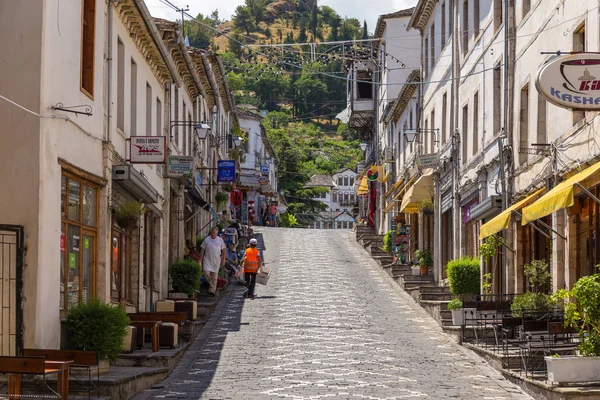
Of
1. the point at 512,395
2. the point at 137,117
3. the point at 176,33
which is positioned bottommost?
the point at 512,395

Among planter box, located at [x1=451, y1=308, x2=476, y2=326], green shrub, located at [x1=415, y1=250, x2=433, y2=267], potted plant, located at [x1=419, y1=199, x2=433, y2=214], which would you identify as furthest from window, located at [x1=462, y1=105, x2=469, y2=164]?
planter box, located at [x1=451, y1=308, x2=476, y2=326]

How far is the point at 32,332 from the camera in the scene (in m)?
14.5

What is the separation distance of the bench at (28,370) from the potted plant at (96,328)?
10.9ft

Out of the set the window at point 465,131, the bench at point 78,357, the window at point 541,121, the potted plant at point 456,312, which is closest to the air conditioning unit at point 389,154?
the window at point 465,131

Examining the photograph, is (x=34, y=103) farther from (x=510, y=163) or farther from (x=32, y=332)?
(x=510, y=163)

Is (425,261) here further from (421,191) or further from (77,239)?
(77,239)

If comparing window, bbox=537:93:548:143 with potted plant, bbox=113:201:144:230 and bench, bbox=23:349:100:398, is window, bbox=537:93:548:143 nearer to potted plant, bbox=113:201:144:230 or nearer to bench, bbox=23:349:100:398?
potted plant, bbox=113:201:144:230

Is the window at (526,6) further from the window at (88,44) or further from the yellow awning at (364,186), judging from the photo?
the yellow awning at (364,186)

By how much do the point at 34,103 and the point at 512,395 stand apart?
7736 mm

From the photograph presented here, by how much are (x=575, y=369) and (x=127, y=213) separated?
380 inches

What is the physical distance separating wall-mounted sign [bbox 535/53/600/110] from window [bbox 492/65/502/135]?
1054cm

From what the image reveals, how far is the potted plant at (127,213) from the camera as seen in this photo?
20288 millimetres

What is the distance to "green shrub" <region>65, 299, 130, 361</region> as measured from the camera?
52.5 ft

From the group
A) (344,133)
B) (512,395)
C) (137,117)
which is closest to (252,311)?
(137,117)
